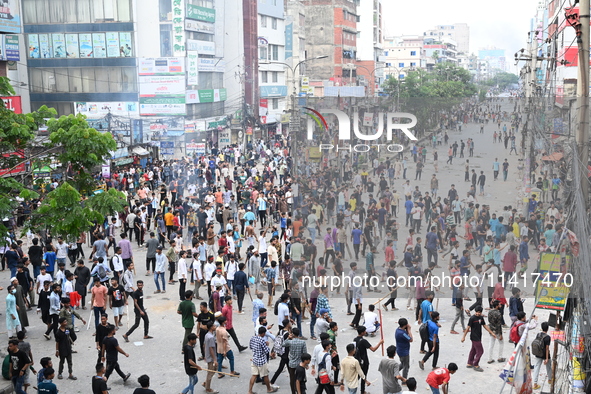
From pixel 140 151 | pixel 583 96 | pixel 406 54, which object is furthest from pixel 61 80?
pixel 406 54

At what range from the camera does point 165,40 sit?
175 ft

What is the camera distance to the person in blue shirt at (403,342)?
10.7 meters

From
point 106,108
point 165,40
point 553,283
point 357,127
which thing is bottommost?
point 553,283

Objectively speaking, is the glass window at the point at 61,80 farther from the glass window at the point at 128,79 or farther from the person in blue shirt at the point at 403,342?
the person in blue shirt at the point at 403,342

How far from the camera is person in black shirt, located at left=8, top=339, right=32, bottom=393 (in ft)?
33.8

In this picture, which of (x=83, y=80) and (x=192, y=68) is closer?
(x=192, y=68)

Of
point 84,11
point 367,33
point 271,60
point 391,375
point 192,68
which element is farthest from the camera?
point 367,33

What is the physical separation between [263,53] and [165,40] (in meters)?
16.2

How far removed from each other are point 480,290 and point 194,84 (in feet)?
139

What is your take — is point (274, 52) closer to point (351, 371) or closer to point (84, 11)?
point (84, 11)

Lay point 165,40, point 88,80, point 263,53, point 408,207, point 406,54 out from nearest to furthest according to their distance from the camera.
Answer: point 408,207, point 165,40, point 88,80, point 263,53, point 406,54

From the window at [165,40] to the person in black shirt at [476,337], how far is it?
46006mm

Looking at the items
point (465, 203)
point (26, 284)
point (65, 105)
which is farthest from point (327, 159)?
point (65, 105)

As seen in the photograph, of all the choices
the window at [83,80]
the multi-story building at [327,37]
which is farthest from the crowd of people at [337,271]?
the multi-story building at [327,37]
